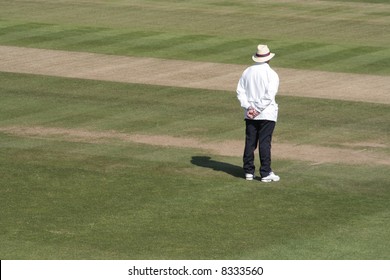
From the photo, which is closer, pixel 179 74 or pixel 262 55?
pixel 262 55

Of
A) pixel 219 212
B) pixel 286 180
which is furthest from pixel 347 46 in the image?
pixel 219 212

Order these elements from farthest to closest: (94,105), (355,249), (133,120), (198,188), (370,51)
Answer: (370,51) → (94,105) → (133,120) → (198,188) → (355,249)

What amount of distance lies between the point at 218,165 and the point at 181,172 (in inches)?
30.1

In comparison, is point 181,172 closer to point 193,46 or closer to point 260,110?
point 260,110

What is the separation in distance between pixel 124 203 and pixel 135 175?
1580 mm

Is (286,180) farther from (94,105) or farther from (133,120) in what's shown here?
(94,105)

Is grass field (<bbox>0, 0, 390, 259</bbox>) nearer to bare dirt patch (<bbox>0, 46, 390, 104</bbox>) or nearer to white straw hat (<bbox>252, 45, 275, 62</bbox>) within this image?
bare dirt patch (<bbox>0, 46, 390, 104</bbox>)

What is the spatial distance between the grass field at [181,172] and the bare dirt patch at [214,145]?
0.49ft

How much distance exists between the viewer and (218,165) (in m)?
18.9

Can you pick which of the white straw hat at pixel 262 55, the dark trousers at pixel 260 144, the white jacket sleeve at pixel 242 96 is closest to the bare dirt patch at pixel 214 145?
the dark trousers at pixel 260 144

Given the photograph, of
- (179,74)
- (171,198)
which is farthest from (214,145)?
(179,74)

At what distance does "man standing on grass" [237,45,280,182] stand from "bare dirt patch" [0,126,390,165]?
4.22 feet

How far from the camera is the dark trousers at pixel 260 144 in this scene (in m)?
17.8

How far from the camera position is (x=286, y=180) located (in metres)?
17.9
